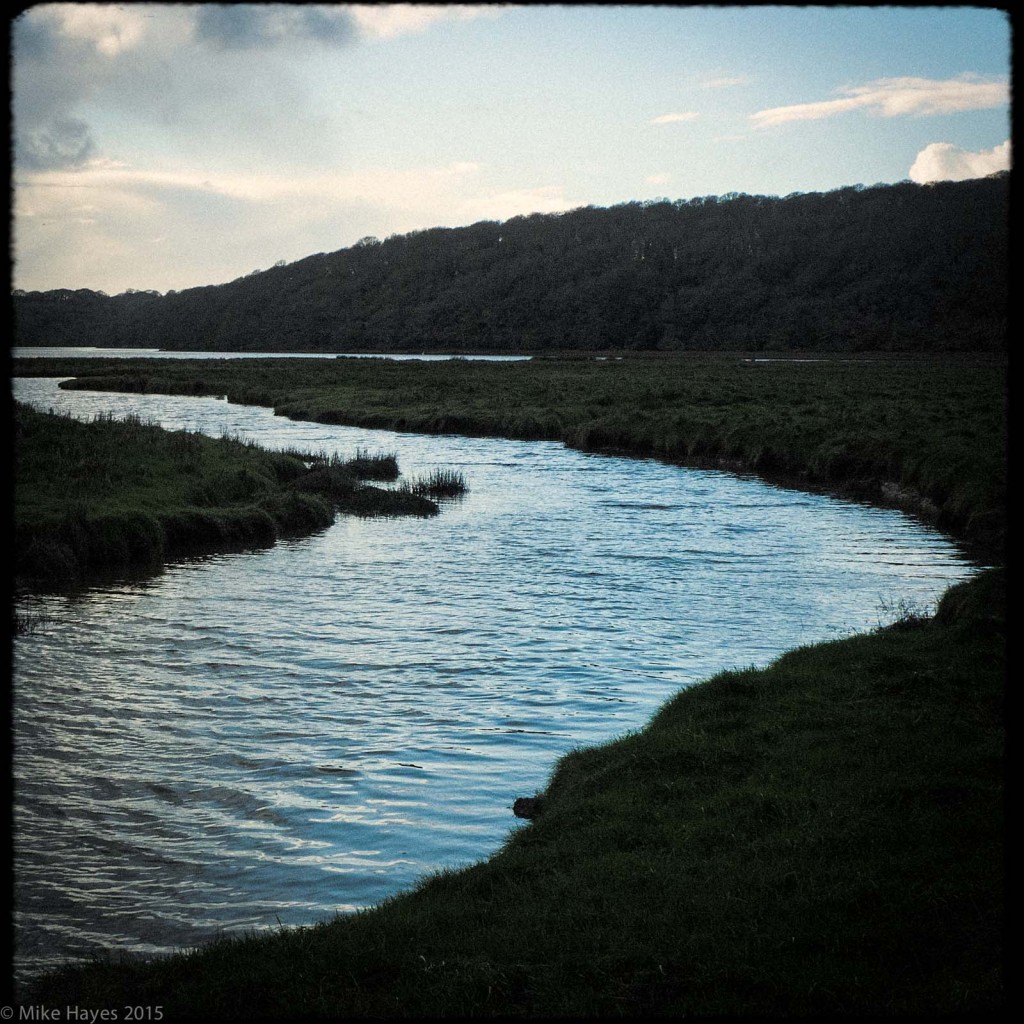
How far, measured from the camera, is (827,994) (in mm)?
5031

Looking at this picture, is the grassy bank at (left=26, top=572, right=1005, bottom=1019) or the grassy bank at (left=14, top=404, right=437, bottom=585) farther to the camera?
the grassy bank at (left=14, top=404, right=437, bottom=585)

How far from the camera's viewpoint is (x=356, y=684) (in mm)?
13359

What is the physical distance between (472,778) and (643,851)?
3.24 m

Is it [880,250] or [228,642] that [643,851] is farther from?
[880,250]

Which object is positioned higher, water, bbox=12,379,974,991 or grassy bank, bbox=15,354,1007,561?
grassy bank, bbox=15,354,1007,561

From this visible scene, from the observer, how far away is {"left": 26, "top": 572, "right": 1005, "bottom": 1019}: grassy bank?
528cm

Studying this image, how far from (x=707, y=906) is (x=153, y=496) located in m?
20.0

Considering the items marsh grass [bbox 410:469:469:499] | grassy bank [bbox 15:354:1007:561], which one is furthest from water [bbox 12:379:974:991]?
grassy bank [bbox 15:354:1007:561]

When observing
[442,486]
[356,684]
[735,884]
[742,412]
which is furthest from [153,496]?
[742,412]

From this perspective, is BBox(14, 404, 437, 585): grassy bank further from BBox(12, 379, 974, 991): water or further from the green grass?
the green grass

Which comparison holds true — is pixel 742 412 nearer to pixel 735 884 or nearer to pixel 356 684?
pixel 356 684

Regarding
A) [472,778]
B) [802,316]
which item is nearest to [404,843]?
[472,778]

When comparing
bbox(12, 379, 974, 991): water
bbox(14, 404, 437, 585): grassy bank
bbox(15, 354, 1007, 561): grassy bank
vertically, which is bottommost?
bbox(12, 379, 974, 991): water

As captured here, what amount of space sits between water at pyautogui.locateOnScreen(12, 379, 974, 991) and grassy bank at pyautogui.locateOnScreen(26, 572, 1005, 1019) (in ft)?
4.04
